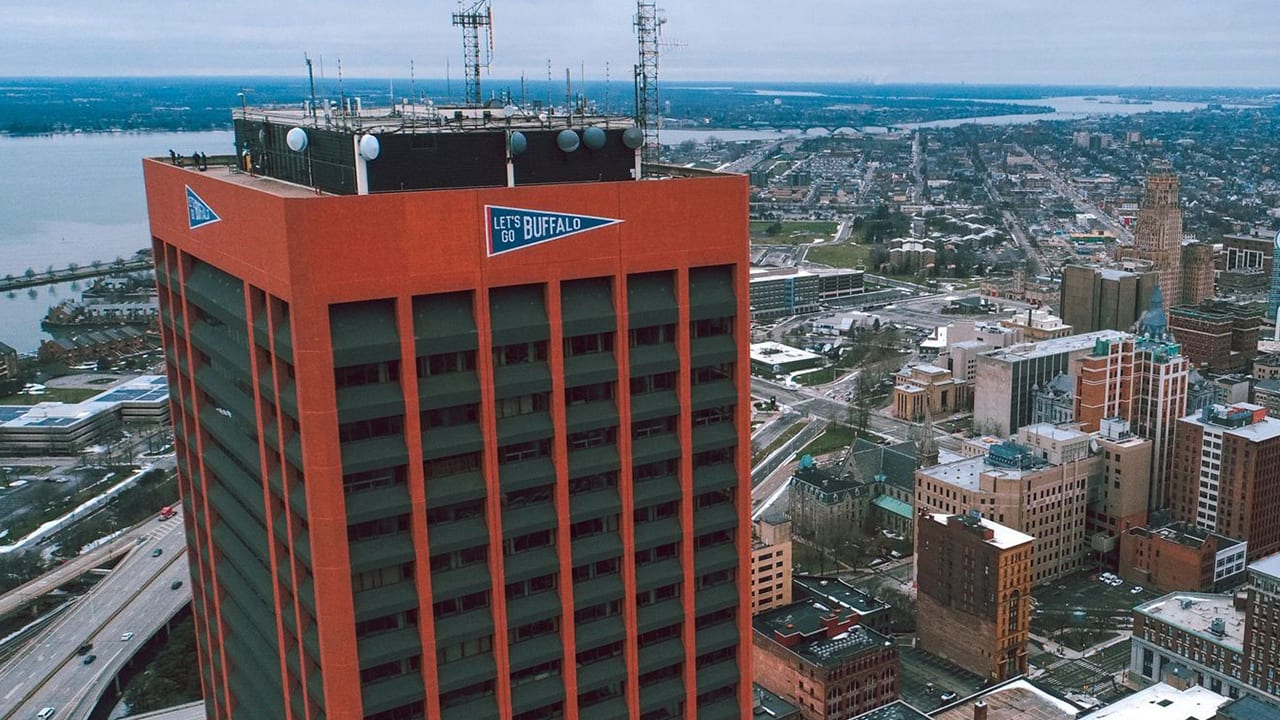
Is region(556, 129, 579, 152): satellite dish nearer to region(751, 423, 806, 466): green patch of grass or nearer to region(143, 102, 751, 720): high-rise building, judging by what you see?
region(143, 102, 751, 720): high-rise building

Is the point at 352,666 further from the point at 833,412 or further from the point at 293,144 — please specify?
the point at 833,412

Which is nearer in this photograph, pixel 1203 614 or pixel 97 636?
pixel 1203 614

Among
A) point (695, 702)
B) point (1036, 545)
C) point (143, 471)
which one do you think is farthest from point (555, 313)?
point (143, 471)

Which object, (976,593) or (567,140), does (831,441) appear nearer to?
(976,593)

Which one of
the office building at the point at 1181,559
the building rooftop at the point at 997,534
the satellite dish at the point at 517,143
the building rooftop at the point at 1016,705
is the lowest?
the office building at the point at 1181,559

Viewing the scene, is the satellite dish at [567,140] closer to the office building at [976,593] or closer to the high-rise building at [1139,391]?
the office building at [976,593]

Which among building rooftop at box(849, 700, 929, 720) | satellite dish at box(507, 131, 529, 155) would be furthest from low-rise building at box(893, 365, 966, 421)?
satellite dish at box(507, 131, 529, 155)

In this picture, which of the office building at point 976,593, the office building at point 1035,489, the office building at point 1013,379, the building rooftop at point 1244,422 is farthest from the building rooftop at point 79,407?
the building rooftop at point 1244,422

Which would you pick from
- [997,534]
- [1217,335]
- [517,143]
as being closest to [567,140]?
[517,143]
